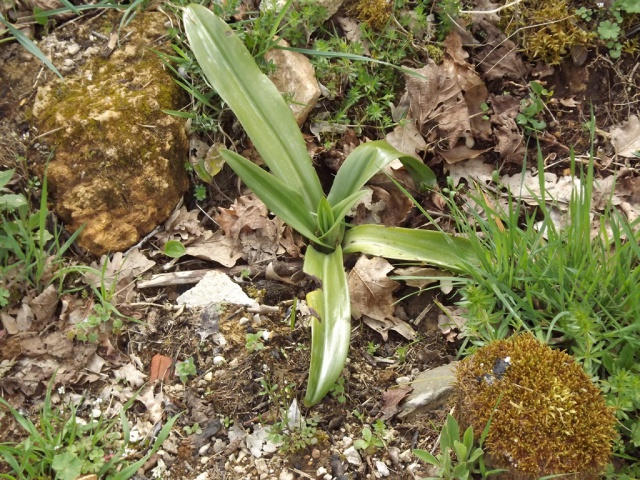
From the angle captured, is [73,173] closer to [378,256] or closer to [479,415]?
[378,256]

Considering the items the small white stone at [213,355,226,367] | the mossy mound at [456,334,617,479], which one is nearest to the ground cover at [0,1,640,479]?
the small white stone at [213,355,226,367]

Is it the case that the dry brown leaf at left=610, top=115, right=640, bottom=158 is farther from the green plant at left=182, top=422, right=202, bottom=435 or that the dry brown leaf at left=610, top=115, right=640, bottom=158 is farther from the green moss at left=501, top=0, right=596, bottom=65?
the green plant at left=182, top=422, right=202, bottom=435

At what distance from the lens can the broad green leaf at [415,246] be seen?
2375 millimetres

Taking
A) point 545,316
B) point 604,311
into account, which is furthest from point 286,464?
point 604,311

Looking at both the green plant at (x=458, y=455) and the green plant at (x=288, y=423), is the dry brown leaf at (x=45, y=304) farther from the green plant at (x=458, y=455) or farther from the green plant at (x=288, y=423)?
the green plant at (x=458, y=455)

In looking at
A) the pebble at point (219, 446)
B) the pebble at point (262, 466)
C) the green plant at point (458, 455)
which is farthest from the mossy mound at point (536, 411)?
the pebble at point (219, 446)

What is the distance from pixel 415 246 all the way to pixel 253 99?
95 centimetres

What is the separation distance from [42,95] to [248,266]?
3.94 feet

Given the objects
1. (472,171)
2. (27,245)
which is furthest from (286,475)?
(472,171)

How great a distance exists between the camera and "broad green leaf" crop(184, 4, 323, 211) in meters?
2.55

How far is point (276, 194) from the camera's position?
2.45 meters

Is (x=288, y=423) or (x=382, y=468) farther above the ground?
(x=288, y=423)

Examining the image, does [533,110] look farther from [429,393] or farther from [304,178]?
[429,393]

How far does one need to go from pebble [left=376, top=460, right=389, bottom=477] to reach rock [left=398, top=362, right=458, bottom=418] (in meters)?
0.19
